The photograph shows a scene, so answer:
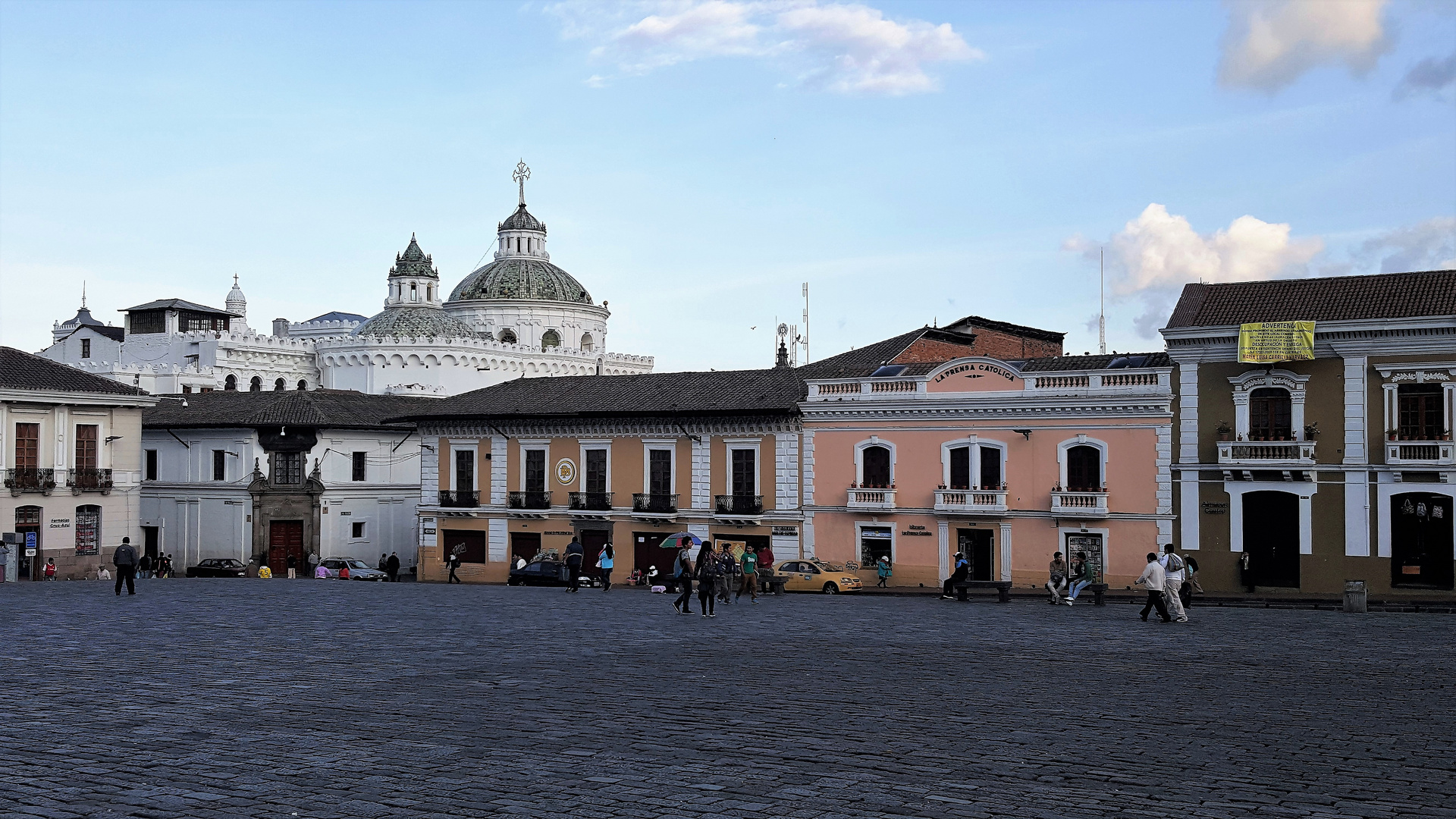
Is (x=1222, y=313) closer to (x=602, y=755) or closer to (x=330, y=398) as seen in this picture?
(x=602, y=755)

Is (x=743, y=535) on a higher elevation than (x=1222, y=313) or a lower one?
lower

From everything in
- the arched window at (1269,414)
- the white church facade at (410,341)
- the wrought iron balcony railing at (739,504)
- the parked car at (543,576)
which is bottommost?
the parked car at (543,576)

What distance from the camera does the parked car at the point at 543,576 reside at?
1724 inches

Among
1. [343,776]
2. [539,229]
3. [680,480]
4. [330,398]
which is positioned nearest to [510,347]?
[539,229]

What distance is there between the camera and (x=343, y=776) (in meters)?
11.7

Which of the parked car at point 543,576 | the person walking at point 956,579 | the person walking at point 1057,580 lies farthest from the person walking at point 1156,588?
the parked car at point 543,576

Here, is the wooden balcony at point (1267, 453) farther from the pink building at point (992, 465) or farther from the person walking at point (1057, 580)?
the person walking at point (1057, 580)

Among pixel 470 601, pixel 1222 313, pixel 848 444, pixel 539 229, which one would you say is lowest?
pixel 470 601

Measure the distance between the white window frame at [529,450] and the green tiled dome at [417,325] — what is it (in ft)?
150

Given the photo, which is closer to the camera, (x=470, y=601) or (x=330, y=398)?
(x=470, y=601)

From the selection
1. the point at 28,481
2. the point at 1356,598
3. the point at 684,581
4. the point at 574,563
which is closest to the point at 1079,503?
the point at 1356,598

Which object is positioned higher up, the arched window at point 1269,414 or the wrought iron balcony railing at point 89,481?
the arched window at point 1269,414

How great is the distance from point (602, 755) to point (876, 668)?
7034mm

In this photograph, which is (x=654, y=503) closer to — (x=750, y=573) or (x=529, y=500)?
(x=529, y=500)
